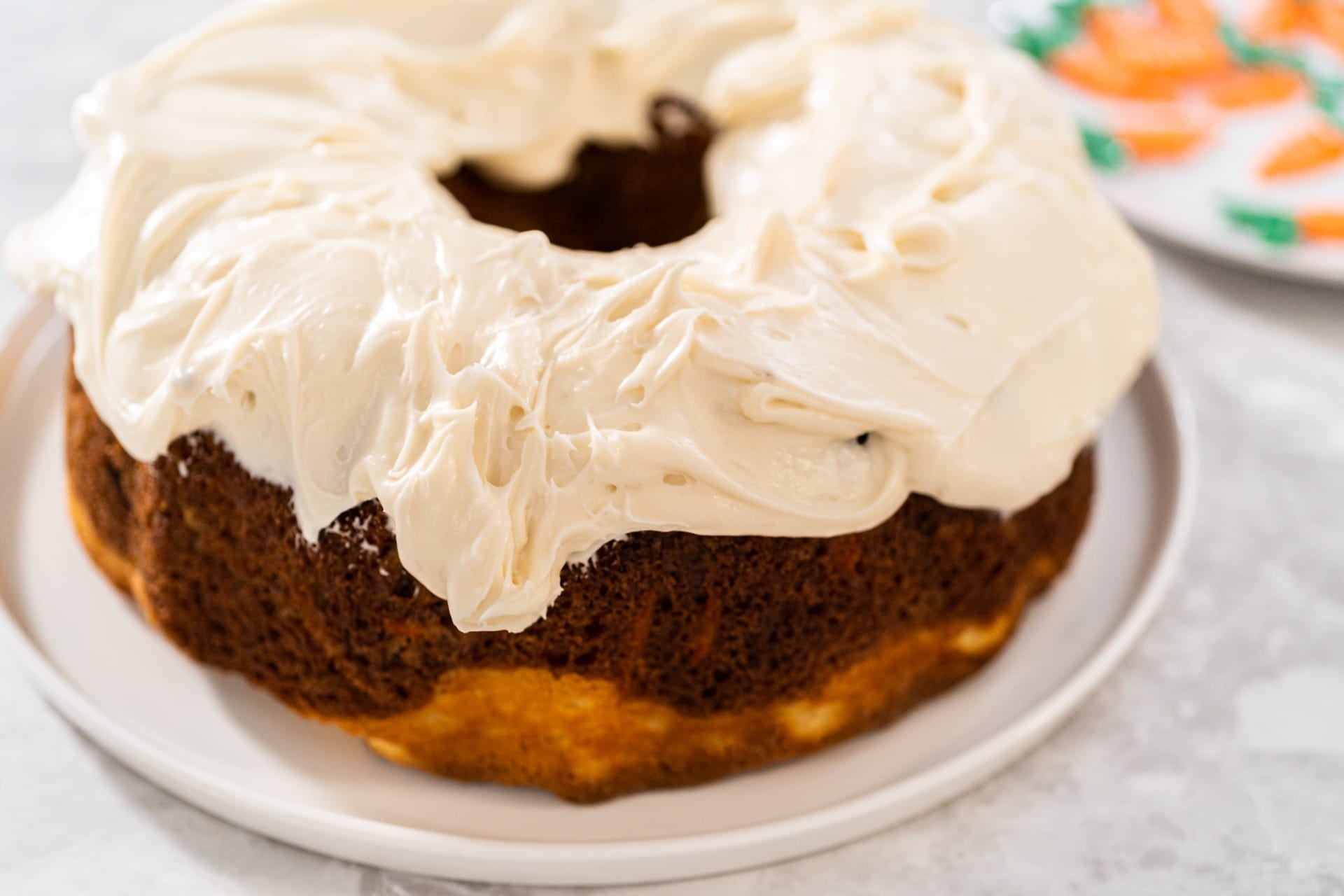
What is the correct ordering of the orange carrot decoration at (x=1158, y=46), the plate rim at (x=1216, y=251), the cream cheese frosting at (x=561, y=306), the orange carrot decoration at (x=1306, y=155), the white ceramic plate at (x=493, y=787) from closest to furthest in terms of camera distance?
the cream cheese frosting at (x=561, y=306), the white ceramic plate at (x=493, y=787), the plate rim at (x=1216, y=251), the orange carrot decoration at (x=1306, y=155), the orange carrot decoration at (x=1158, y=46)

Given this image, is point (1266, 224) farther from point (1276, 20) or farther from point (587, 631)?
point (587, 631)

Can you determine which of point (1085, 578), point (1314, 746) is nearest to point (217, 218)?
point (1085, 578)

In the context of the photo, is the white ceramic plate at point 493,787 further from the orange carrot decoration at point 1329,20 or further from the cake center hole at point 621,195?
the orange carrot decoration at point 1329,20

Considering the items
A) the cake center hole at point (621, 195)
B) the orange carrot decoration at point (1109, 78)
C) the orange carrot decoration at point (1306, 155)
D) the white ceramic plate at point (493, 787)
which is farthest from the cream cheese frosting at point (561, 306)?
the orange carrot decoration at point (1109, 78)

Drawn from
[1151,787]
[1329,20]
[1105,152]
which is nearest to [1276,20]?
[1329,20]

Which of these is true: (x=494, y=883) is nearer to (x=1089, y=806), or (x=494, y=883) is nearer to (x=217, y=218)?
(x=1089, y=806)
